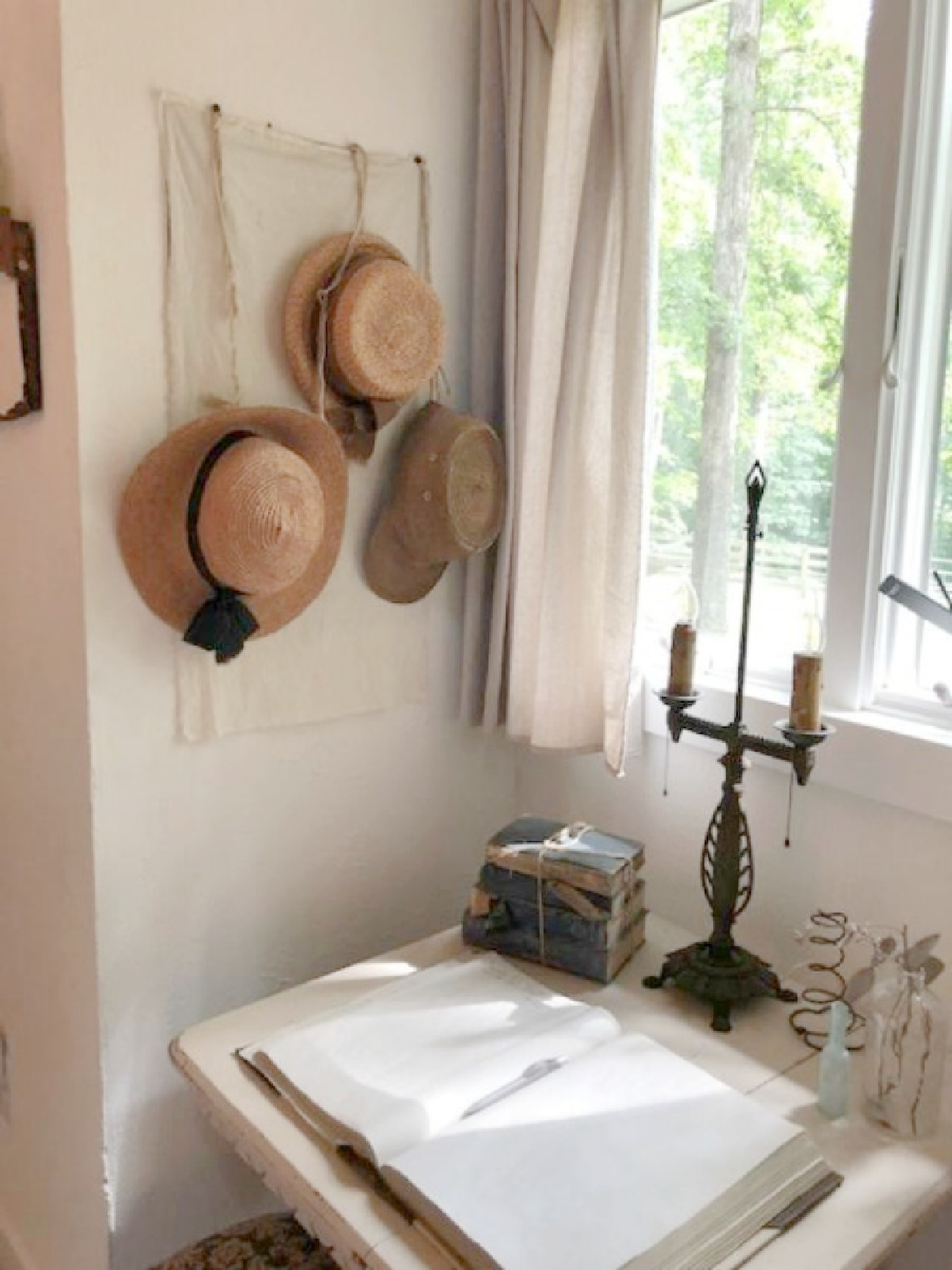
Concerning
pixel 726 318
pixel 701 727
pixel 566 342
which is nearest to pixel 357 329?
pixel 566 342

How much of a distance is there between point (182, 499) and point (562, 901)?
2.31ft

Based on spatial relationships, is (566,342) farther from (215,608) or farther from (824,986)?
(824,986)

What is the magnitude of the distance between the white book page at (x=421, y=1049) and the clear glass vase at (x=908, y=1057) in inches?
11.3

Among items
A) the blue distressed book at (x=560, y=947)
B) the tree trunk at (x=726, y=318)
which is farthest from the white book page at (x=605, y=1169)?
the tree trunk at (x=726, y=318)

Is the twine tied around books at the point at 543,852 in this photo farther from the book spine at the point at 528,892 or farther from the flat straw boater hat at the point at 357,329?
the flat straw boater hat at the point at 357,329

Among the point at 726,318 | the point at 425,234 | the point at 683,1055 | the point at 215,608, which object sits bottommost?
the point at 683,1055

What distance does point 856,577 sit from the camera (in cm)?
137

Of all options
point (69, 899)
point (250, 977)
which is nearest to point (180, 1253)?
point (250, 977)

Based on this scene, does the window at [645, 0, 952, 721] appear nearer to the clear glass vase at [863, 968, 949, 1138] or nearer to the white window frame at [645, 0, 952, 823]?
the white window frame at [645, 0, 952, 823]

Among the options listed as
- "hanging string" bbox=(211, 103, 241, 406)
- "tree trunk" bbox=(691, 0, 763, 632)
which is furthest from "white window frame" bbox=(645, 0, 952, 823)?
"hanging string" bbox=(211, 103, 241, 406)

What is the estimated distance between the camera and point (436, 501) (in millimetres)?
1486

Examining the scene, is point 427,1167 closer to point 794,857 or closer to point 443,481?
point 794,857

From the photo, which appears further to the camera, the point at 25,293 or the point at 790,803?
the point at 790,803

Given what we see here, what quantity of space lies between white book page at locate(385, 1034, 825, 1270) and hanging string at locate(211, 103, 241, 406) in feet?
3.07
